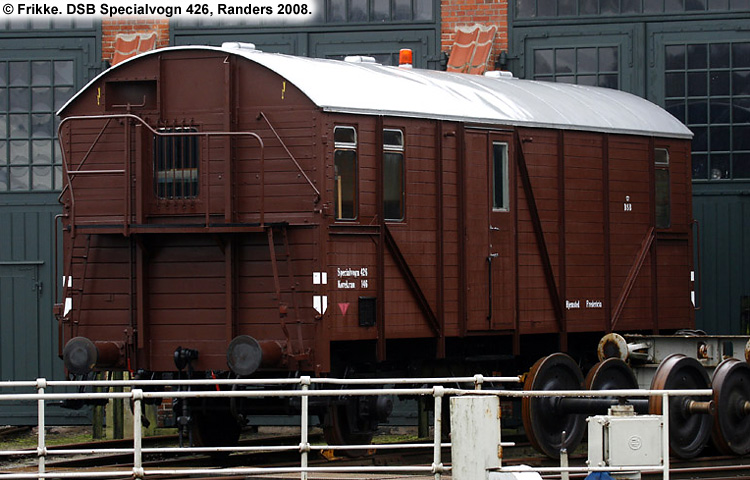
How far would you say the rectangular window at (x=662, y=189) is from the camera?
18.3 meters

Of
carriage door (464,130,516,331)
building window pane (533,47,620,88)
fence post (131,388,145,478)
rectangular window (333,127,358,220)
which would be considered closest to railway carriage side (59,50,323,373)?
rectangular window (333,127,358,220)

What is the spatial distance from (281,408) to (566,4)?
8.87 metres

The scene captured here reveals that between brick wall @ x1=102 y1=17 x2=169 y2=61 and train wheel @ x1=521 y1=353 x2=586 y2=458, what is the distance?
8.51 m

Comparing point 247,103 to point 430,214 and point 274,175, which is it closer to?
point 274,175

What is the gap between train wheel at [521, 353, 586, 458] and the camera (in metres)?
14.9

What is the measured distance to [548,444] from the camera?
15055mm

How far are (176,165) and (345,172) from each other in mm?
1714

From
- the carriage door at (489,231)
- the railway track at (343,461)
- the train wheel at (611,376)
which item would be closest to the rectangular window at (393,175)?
the carriage door at (489,231)

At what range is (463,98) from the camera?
52.6ft

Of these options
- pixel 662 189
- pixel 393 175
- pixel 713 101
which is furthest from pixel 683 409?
pixel 713 101

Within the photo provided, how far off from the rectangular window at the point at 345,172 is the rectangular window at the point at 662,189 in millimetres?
5346

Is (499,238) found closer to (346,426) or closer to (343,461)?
(346,426)

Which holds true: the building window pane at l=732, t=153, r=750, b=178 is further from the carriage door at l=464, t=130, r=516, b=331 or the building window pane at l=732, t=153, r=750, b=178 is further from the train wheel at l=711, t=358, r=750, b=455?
the train wheel at l=711, t=358, r=750, b=455

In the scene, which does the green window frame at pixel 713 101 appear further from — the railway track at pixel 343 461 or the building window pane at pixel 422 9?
the railway track at pixel 343 461
